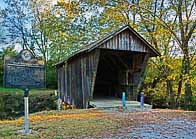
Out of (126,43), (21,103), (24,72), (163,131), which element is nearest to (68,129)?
(24,72)

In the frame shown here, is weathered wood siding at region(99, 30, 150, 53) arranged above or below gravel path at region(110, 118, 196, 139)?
above

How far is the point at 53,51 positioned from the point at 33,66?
24511 millimetres

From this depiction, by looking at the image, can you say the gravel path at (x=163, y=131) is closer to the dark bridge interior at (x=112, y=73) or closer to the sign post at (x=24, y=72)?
the sign post at (x=24, y=72)

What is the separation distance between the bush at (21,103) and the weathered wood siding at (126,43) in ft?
26.2

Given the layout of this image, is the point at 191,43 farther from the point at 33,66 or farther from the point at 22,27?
the point at 22,27

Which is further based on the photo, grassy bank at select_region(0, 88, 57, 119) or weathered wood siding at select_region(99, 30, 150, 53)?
grassy bank at select_region(0, 88, 57, 119)

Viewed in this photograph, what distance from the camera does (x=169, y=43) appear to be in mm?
19641

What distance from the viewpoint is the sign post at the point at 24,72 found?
641 centimetres

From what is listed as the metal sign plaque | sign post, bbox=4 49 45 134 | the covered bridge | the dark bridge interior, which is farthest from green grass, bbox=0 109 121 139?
the dark bridge interior

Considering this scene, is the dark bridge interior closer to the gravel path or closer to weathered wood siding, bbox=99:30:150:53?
weathered wood siding, bbox=99:30:150:53

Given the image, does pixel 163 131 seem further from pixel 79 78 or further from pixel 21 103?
pixel 21 103

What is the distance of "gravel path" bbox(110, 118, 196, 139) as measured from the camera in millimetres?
6312

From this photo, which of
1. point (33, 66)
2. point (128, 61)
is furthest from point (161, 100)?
point (33, 66)

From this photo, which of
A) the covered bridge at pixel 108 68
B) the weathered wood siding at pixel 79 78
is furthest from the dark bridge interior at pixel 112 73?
the weathered wood siding at pixel 79 78
